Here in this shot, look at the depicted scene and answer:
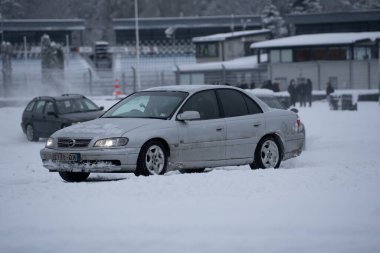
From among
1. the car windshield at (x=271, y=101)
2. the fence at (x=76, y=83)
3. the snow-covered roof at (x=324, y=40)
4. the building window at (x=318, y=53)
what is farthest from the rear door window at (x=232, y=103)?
the building window at (x=318, y=53)

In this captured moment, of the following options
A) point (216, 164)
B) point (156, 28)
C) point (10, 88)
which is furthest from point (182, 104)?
point (156, 28)

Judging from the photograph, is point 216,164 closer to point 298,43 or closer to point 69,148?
point 69,148

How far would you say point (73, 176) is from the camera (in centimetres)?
1273

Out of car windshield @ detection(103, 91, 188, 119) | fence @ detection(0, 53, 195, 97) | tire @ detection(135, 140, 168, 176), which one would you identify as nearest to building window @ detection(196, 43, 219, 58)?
fence @ detection(0, 53, 195, 97)

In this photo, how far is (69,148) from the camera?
1218 centimetres

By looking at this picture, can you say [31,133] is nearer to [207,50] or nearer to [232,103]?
[232,103]

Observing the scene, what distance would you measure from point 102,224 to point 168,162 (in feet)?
13.5

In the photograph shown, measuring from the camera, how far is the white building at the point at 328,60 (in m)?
54.7

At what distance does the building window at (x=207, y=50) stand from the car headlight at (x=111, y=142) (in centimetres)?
5675

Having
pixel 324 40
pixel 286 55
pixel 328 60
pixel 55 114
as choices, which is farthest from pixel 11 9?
pixel 55 114

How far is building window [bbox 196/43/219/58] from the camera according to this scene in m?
68.5

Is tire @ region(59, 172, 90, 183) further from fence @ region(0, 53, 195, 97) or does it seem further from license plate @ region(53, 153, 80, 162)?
fence @ region(0, 53, 195, 97)

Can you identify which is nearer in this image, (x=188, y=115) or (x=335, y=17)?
(x=188, y=115)

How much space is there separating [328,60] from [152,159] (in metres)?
45.7
